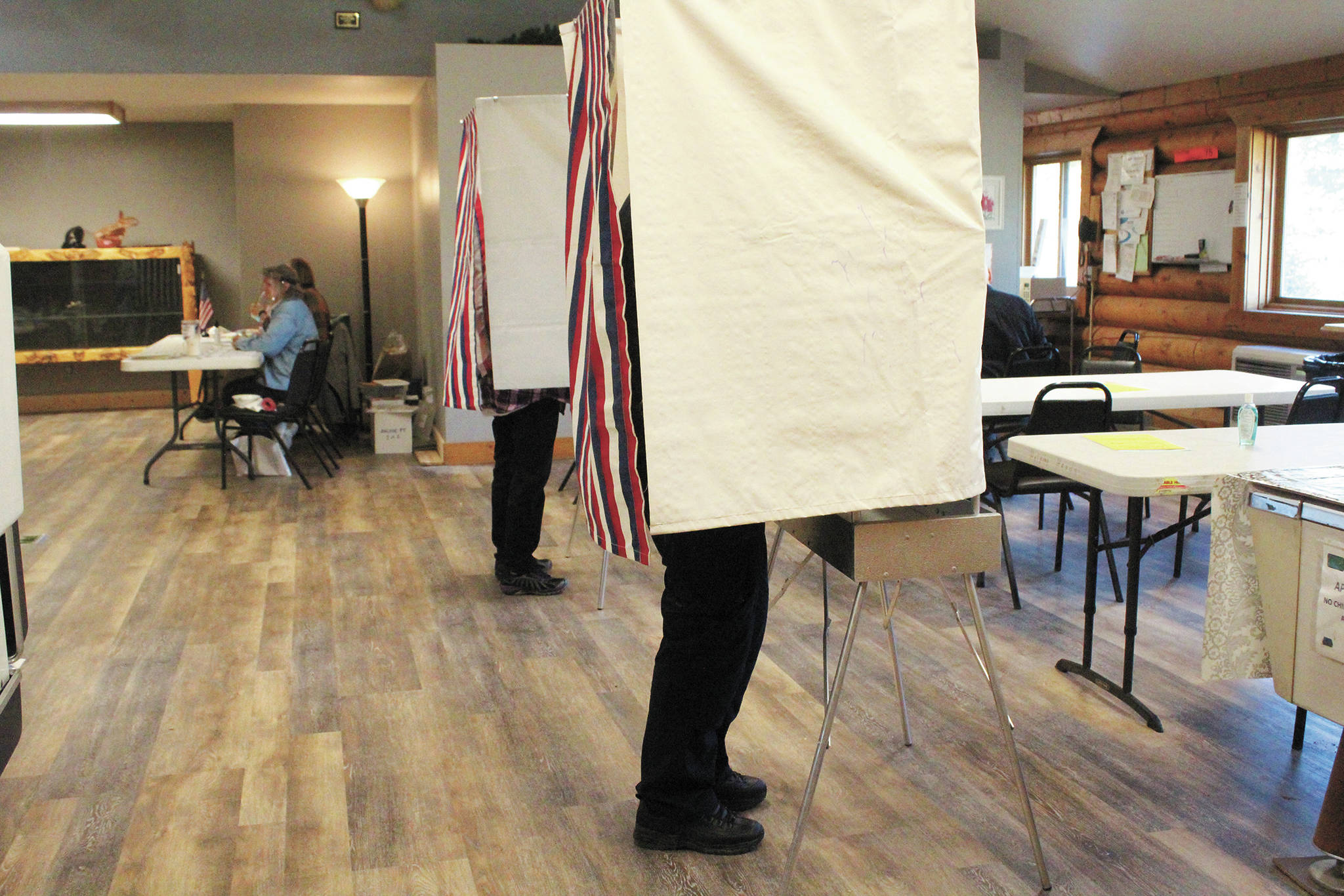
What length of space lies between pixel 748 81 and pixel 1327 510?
143cm

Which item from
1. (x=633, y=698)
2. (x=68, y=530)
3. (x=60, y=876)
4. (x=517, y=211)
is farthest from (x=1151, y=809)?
(x=68, y=530)

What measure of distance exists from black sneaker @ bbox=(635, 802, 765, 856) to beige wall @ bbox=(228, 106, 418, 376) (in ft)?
21.0

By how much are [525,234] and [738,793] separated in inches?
77.5

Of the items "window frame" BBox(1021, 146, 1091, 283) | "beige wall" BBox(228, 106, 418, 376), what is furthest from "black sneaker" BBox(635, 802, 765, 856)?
"window frame" BBox(1021, 146, 1091, 283)

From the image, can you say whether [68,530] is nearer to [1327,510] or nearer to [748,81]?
[748,81]

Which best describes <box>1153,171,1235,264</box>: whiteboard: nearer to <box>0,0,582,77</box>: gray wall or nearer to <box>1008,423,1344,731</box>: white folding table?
<box>0,0,582,77</box>: gray wall

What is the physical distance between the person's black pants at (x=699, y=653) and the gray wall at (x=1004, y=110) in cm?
575

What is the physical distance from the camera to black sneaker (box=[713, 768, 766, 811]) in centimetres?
243

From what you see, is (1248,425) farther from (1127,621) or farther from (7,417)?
Answer: (7,417)

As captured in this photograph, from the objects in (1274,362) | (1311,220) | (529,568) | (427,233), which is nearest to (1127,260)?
(1311,220)

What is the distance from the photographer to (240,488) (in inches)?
243

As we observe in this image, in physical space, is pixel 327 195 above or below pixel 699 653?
above

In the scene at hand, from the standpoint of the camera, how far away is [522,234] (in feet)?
11.9

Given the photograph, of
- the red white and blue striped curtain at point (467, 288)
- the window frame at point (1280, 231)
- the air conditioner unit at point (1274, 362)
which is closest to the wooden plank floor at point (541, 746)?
the red white and blue striped curtain at point (467, 288)
